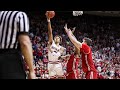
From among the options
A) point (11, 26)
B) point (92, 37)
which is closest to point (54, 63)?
point (11, 26)

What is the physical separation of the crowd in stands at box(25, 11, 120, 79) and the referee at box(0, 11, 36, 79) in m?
5.79

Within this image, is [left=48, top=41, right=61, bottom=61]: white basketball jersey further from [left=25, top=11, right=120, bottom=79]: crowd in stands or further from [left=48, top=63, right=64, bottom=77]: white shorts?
[left=25, top=11, right=120, bottom=79]: crowd in stands

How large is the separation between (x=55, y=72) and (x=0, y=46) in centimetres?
462

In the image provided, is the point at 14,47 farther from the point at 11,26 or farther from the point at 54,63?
the point at 54,63

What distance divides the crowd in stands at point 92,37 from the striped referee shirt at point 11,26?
5778 millimetres

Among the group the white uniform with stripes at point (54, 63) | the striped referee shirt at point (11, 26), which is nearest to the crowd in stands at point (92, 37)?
the white uniform with stripes at point (54, 63)

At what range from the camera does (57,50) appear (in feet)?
23.2

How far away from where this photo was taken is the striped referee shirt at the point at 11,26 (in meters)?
2.41

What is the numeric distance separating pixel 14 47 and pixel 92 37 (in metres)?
10.0

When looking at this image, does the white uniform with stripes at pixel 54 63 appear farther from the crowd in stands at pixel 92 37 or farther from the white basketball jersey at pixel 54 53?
the crowd in stands at pixel 92 37

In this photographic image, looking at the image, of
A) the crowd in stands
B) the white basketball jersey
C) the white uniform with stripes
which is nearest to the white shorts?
the white uniform with stripes
